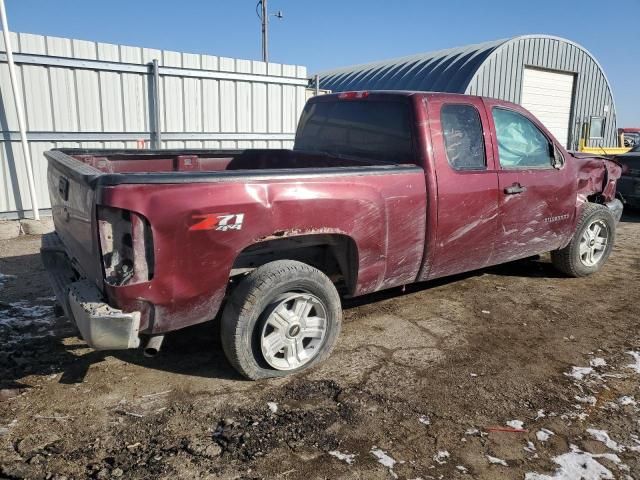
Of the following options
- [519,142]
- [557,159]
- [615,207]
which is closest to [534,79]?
[615,207]

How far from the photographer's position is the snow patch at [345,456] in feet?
8.81

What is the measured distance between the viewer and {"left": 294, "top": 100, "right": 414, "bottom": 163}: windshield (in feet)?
13.8

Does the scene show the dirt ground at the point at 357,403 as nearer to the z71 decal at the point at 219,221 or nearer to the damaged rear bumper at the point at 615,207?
the z71 decal at the point at 219,221

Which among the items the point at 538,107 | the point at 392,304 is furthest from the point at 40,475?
the point at 538,107

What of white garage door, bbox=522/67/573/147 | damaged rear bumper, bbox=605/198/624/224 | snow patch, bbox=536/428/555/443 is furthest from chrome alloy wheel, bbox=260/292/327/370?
white garage door, bbox=522/67/573/147

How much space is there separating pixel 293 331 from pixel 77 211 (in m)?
1.57

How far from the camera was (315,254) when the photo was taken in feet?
12.9

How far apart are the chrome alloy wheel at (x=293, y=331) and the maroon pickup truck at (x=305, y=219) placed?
0.01 m

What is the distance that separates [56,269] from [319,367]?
2.08 meters

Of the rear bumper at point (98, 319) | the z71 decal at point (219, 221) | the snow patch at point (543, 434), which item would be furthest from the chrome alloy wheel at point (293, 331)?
the snow patch at point (543, 434)

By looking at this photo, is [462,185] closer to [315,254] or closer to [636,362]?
[315,254]

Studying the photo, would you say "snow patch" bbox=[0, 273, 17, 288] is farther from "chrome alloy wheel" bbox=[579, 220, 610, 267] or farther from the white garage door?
the white garage door

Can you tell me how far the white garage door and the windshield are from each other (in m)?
14.3

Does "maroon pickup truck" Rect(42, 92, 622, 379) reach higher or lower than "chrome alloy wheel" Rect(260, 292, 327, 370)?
higher
